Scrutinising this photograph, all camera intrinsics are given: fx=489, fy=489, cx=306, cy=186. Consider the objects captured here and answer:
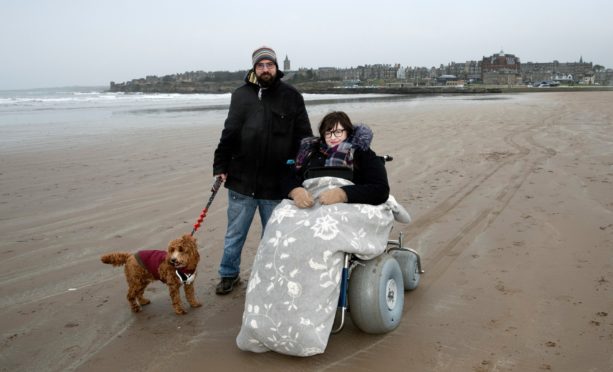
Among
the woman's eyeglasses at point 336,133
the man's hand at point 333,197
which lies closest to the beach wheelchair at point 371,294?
the man's hand at point 333,197

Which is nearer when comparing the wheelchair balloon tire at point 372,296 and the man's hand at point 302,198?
the wheelchair balloon tire at point 372,296

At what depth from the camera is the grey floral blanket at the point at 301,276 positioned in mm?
3072

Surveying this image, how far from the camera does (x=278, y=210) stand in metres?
3.53

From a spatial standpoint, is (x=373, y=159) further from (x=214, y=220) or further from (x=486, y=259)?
(x=214, y=220)

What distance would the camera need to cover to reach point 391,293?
3568mm

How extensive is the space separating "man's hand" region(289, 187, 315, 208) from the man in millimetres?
603

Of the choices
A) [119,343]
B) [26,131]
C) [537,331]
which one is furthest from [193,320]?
[26,131]

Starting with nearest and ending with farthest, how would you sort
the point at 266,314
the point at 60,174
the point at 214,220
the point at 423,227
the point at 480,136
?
the point at 266,314 → the point at 423,227 → the point at 214,220 → the point at 60,174 → the point at 480,136

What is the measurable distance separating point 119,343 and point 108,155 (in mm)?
8873

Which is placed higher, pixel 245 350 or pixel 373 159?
pixel 373 159

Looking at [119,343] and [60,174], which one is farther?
[60,174]

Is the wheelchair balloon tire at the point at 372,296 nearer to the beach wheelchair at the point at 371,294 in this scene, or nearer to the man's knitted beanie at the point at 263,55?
the beach wheelchair at the point at 371,294

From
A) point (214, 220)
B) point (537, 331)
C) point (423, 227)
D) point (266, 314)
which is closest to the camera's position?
point (266, 314)

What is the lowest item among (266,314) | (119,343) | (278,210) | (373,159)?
(119,343)
